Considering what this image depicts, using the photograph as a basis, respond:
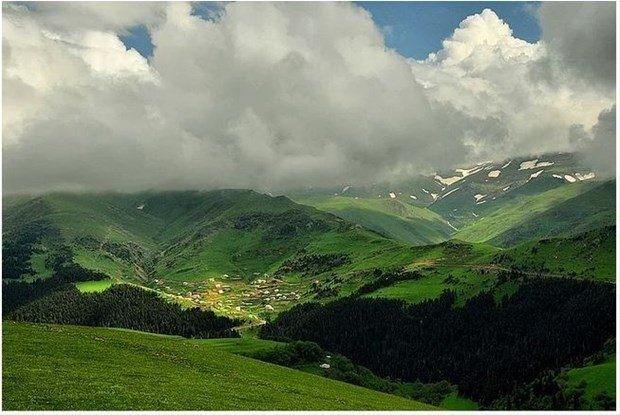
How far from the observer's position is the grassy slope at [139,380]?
51219mm

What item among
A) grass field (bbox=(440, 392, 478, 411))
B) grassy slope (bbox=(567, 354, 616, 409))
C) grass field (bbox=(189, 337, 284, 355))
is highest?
grass field (bbox=(189, 337, 284, 355))

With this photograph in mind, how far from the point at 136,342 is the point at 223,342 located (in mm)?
82899

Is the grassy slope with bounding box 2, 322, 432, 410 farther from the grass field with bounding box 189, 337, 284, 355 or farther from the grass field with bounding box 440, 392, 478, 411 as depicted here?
the grass field with bounding box 440, 392, 478, 411

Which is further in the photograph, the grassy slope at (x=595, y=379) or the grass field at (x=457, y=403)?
the grass field at (x=457, y=403)

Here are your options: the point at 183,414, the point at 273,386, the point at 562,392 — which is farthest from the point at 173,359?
the point at 562,392

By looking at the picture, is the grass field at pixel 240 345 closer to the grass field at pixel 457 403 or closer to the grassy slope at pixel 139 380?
the grassy slope at pixel 139 380

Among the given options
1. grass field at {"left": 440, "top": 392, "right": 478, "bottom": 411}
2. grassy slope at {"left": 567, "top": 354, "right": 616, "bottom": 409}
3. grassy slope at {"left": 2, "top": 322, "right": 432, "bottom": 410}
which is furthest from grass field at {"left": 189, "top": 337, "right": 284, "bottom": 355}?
grassy slope at {"left": 567, "top": 354, "right": 616, "bottom": 409}

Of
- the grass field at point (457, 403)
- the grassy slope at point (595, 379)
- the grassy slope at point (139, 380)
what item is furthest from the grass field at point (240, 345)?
the grassy slope at point (595, 379)

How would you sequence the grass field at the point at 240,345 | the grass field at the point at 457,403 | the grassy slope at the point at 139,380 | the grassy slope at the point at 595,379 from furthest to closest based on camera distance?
the grass field at the point at 457,403
the grass field at the point at 240,345
the grassy slope at the point at 595,379
the grassy slope at the point at 139,380

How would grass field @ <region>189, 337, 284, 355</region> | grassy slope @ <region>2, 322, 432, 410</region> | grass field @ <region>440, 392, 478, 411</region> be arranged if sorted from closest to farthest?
1. grassy slope @ <region>2, 322, 432, 410</region>
2. grass field @ <region>189, 337, 284, 355</region>
3. grass field @ <region>440, 392, 478, 411</region>

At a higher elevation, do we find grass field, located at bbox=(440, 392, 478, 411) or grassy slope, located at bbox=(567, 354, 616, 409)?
grassy slope, located at bbox=(567, 354, 616, 409)

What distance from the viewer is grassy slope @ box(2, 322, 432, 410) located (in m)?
51.2

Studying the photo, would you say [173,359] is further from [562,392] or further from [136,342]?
[562,392]

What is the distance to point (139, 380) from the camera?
200 ft
